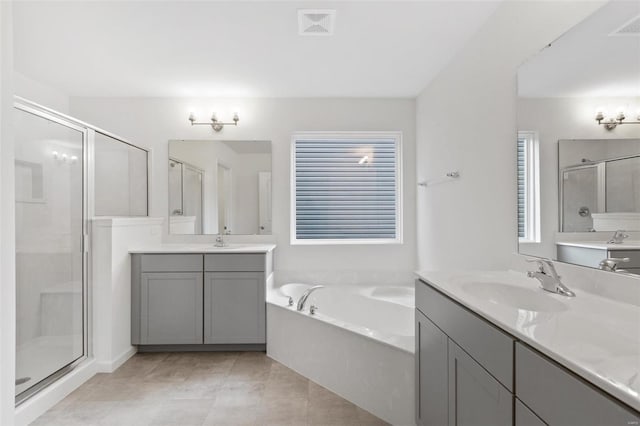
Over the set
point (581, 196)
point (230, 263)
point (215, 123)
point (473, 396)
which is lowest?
point (473, 396)

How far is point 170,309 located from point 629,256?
2975 mm

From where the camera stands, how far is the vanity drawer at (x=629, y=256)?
1.20 meters

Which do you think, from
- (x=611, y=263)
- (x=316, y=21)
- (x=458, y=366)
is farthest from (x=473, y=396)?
(x=316, y=21)

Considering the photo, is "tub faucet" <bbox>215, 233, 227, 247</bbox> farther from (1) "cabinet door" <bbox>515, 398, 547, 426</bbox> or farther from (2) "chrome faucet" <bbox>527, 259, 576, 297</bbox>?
(1) "cabinet door" <bbox>515, 398, 547, 426</bbox>

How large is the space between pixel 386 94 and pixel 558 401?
317 cm

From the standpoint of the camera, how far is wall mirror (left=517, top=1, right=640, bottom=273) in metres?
1.22

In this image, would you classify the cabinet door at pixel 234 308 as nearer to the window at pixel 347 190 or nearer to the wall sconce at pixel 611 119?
the window at pixel 347 190

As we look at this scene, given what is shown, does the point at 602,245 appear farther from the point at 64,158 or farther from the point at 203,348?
the point at 64,158

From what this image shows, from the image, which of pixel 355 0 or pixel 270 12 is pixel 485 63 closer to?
pixel 355 0

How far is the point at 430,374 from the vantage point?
1569 millimetres

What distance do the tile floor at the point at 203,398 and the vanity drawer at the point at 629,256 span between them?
1447 millimetres

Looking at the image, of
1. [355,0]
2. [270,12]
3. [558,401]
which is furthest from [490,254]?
[270,12]

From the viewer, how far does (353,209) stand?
377cm

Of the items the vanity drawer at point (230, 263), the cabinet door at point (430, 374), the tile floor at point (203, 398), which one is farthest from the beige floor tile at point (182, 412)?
the cabinet door at point (430, 374)
